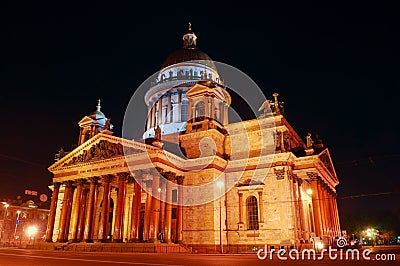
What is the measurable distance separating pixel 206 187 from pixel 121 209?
9192 millimetres

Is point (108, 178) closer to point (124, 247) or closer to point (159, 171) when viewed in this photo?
point (159, 171)

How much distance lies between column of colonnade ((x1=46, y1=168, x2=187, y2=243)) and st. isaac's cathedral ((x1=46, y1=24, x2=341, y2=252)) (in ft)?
0.32

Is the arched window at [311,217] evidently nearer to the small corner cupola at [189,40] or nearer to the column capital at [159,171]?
the column capital at [159,171]

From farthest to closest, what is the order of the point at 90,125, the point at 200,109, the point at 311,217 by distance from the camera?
the point at 90,125
the point at 200,109
the point at 311,217

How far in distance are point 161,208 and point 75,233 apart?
1038cm

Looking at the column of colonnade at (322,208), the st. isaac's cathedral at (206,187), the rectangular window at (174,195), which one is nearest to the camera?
the st. isaac's cathedral at (206,187)

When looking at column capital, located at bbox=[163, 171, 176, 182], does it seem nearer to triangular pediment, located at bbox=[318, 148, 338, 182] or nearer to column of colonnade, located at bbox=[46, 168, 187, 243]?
column of colonnade, located at bbox=[46, 168, 187, 243]

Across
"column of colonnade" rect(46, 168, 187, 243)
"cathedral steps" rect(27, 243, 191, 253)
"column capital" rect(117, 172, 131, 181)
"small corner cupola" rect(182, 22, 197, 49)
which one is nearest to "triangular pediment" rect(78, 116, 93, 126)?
"column of colonnade" rect(46, 168, 187, 243)

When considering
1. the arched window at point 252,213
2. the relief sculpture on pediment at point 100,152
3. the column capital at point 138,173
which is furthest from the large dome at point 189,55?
the arched window at point 252,213

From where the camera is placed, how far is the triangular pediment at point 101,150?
3422 cm

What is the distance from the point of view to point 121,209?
108 feet

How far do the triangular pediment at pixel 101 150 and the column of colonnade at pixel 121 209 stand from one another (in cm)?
221

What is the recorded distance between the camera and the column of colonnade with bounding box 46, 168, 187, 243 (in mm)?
31789

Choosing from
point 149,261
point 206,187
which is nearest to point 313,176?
point 206,187
